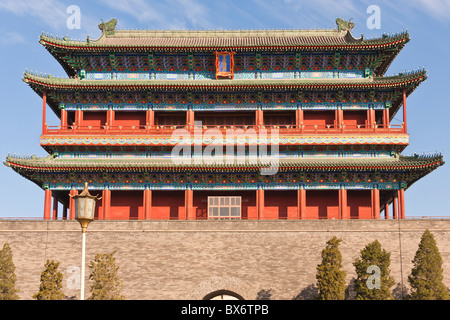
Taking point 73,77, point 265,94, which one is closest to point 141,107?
A: point 73,77

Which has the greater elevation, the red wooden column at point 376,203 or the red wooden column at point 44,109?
the red wooden column at point 44,109

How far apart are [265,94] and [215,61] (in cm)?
390

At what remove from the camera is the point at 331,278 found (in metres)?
32.4

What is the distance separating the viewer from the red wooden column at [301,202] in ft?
137

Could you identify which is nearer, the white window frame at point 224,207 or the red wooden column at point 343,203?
the red wooden column at point 343,203

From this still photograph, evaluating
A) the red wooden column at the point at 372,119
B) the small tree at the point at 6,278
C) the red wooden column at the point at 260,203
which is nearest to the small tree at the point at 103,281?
the small tree at the point at 6,278

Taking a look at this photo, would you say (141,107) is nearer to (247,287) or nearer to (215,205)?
(215,205)

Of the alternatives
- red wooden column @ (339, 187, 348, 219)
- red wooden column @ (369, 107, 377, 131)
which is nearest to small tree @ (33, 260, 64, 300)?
red wooden column @ (339, 187, 348, 219)

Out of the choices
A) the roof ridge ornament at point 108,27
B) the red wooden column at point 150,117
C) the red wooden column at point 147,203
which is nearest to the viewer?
the red wooden column at point 147,203

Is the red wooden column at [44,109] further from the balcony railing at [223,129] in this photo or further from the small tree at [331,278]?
the small tree at [331,278]

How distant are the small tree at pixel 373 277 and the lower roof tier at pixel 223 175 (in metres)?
9.93

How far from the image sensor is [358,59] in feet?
148

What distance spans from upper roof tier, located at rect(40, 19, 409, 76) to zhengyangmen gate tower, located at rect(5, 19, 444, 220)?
0.42 feet

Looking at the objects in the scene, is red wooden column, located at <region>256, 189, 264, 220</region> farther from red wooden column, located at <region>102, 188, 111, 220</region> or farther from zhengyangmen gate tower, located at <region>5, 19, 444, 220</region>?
red wooden column, located at <region>102, 188, 111, 220</region>
